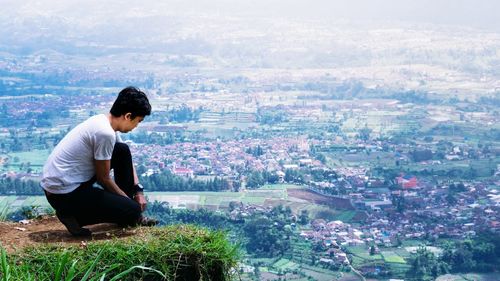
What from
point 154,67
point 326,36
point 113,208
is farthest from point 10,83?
point 113,208

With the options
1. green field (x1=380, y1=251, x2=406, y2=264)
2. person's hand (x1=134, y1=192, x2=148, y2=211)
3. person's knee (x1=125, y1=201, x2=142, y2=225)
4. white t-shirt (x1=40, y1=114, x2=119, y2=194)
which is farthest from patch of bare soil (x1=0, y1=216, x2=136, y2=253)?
green field (x1=380, y1=251, x2=406, y2=264)

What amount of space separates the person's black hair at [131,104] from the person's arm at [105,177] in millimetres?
262

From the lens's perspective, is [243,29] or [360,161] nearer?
[360,161]

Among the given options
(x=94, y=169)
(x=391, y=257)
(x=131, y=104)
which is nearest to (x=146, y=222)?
(x=94, y=169)

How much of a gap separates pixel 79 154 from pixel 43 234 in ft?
1.78

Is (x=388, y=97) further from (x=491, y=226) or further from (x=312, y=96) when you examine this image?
(x=491, y=226)

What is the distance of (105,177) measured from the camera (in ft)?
13.2

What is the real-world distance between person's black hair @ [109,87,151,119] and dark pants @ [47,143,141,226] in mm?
250

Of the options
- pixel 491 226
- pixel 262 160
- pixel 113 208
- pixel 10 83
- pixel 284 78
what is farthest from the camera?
pixel 284 78

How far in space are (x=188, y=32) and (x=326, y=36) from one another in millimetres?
7863

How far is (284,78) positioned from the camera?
37.5 meters

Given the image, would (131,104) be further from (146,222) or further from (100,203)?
(146,222)

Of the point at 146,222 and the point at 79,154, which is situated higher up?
the point at 79,154

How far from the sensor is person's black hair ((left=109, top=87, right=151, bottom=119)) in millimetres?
3951
